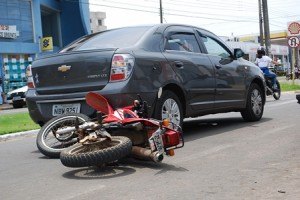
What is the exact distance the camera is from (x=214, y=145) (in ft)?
20.7

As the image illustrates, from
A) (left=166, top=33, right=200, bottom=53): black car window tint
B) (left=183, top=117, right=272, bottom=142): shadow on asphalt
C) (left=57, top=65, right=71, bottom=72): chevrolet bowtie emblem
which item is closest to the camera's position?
(left=57, top=65, right=71, bottom=72): chevrolet bowtie emblem

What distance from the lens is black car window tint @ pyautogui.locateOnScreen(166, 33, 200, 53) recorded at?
692 centimetres

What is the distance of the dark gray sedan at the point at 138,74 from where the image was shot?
594cm

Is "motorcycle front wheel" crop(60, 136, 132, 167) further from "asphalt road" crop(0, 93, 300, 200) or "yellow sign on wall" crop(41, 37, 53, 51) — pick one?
"yellow sign on wall" crop(41, 37, 53, 51)

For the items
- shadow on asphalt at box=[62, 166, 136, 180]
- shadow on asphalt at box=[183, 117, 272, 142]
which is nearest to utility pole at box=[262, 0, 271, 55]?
shadow on asphalt at box=[183, 117, 272, 142]

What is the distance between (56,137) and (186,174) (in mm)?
1898

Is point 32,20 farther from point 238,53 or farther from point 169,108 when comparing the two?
point 169,108

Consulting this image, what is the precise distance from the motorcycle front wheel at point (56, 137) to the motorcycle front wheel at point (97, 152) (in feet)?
2.36

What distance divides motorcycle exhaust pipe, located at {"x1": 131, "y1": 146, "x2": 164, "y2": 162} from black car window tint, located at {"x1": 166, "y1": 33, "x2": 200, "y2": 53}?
207cm

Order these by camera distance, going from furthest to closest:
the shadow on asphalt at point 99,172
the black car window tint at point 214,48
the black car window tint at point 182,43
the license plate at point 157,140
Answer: the black car window tint at point 214,48, the black car window tint at point 182,43, the license plate at point 157,140, the shadow on asphalt at point 99,172

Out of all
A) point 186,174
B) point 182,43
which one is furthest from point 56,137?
point 182,43

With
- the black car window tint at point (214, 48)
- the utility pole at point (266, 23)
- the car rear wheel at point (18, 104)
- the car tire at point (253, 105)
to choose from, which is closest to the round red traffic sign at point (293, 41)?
the utility pole at point (266, 23)

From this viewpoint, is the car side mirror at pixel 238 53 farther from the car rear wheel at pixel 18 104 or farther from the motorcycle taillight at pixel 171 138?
the car rear wheel at pixel 18 104

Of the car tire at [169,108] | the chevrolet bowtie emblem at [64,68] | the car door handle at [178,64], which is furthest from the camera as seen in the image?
the car door handle at [178,64]
